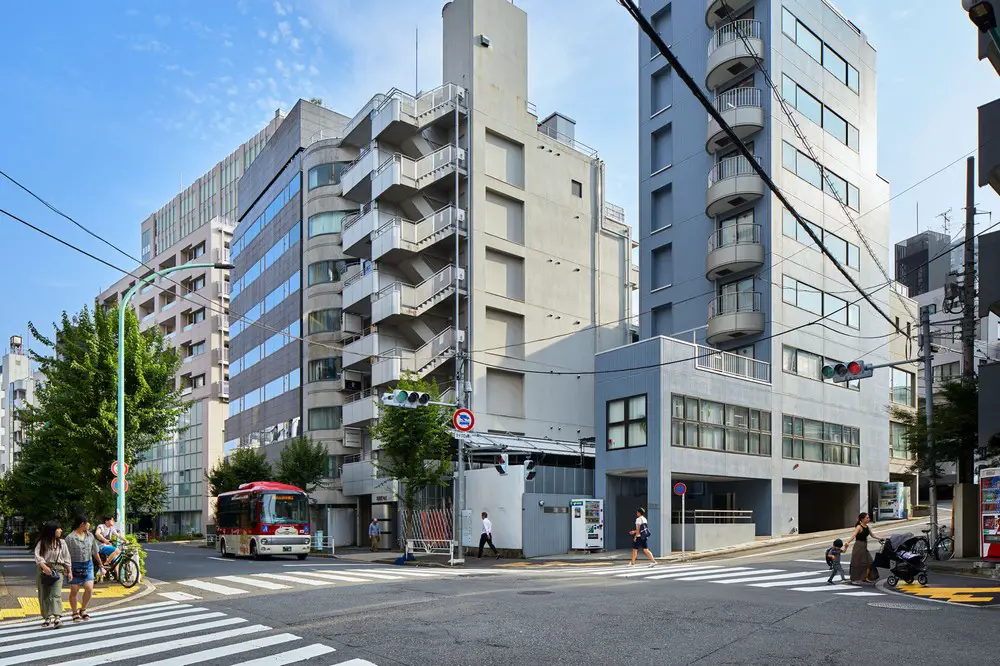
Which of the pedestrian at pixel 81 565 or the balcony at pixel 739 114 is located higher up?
the balcony at pixel 739 114

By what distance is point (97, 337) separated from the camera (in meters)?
29.8

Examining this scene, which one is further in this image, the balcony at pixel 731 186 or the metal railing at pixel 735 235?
the metal railing at pixel 735 235

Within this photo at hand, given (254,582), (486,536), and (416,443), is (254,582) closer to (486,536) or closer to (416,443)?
(486,536)

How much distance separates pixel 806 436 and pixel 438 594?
27.3m

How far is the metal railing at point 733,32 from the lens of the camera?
39781 mm

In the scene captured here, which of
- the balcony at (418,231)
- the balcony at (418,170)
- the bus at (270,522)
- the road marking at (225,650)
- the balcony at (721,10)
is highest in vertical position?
the balcony at (721,10)

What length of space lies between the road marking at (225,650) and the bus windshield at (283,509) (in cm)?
2470

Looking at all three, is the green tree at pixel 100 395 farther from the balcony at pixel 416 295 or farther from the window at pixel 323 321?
the window at pixel 323 321

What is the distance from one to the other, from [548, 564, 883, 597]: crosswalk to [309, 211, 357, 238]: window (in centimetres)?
3119

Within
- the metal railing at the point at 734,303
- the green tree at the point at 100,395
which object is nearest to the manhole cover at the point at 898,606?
the green tree at the point at 100,395

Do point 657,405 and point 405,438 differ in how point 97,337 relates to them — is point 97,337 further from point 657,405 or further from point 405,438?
point 657,405

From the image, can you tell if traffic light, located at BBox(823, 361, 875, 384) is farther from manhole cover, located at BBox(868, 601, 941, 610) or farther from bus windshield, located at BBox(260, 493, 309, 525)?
bus windshield, located at BBox(260, 493, 309, 525)

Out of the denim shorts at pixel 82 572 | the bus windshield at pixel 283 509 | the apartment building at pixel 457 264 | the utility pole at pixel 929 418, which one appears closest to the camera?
the denim shorts at pixel 82 572

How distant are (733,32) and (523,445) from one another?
20.4 metres
